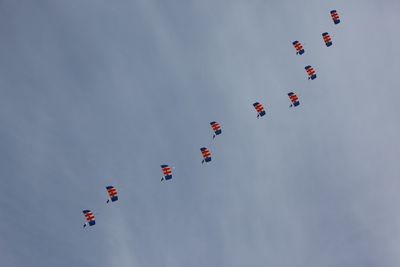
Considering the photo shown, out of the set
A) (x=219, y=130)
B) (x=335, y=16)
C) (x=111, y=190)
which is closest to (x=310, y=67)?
(x=335, y=16)

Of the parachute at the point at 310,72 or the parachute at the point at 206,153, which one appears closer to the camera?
the parachute at the point at 206,153

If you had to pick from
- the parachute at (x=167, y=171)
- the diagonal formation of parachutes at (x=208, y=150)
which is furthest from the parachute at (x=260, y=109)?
the parachute at (x=167, y=171)

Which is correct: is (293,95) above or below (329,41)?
below

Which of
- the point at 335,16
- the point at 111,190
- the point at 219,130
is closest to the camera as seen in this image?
the point at 111,190

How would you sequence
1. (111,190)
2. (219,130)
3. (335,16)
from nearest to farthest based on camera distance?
(111,190)
(219,130)
(335,16)

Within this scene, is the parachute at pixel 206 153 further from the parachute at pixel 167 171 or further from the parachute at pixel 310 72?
the parachute at pixel 310 72

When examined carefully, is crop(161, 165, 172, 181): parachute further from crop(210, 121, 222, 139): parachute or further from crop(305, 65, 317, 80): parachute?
crop(305, 65, 317, 80): parachute

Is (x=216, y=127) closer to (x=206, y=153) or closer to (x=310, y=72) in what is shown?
(x=206, y=153)

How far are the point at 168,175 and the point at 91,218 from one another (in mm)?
19032

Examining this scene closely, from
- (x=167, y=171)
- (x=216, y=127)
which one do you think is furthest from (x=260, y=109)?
(x=167, y=171)

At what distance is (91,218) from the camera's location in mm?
107312

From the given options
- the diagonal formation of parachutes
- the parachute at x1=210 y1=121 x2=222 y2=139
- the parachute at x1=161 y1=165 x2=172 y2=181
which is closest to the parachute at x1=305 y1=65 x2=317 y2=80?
the diagonal formation of parachutes

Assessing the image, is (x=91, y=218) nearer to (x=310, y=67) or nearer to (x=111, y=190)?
(x=111, y=190)

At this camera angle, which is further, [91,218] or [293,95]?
[293,95]
